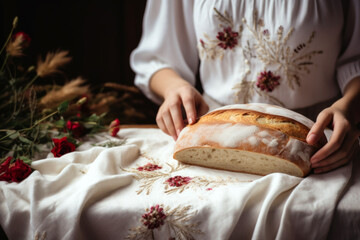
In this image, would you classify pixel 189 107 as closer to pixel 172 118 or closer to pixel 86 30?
pixel 172 118

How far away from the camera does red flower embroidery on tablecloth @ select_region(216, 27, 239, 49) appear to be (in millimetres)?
1109

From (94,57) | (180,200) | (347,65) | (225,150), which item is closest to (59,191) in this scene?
(180,200)

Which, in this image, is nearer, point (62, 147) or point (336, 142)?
point (336, 142)

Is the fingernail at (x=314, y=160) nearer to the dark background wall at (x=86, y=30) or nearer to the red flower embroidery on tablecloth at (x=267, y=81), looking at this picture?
the red flower embroidery on tablecloth at (x=267, y=81)

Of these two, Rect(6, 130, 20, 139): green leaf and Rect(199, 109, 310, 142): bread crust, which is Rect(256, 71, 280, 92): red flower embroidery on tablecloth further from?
Rect(6, 130, 20, 139): green leaf

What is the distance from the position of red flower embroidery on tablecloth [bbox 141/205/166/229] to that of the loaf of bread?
0.22 meters

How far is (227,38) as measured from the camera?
3.67ft

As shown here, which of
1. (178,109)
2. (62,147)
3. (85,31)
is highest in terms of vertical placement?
(85,31)

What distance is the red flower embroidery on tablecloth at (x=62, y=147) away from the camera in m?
0.92

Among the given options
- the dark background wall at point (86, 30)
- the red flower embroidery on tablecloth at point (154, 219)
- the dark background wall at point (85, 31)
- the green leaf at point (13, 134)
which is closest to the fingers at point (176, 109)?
the red flower embroidery on tablecloth at point (154, 219)

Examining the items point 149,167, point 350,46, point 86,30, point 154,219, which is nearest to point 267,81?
point 350,46

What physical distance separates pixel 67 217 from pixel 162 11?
0.99 metres

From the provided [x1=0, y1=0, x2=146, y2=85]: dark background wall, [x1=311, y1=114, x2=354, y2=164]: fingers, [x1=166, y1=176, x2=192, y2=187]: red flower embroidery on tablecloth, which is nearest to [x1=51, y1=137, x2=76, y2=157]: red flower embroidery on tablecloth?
[x1=166, y1=176, x2=192, y2=187]: red flower embroidery on tablecloth

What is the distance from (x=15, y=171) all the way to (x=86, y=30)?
1472 millimetres
